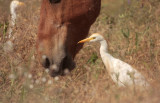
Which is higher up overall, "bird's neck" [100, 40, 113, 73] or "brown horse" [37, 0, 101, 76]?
"brown horse" [37, 0, 101, 76]

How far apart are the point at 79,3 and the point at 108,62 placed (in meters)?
0.89

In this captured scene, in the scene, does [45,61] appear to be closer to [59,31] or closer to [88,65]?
[59,31]

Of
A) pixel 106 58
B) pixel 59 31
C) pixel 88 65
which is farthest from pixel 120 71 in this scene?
pixel 88 65

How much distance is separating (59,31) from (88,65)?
4.21 feet

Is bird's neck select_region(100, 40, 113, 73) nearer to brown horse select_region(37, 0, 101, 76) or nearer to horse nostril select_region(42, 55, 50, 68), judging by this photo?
brown horse select_region(37, 0, 101, 76)

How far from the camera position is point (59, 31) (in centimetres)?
429

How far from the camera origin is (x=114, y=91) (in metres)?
3.16

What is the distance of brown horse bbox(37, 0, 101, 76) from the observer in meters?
4.23

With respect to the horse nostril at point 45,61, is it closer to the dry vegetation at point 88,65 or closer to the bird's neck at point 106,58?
the dry vegetation at point 88,65

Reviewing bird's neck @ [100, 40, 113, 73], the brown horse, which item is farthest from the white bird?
the brown horse

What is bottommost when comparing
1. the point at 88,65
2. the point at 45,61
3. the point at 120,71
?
the point at 88,65

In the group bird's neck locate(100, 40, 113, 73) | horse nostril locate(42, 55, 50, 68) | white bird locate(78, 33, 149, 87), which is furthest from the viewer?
bird's neck locate(100, 40, 113, 73)

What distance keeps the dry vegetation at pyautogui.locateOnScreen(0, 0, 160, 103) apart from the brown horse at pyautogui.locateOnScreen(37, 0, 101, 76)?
0.65 feet

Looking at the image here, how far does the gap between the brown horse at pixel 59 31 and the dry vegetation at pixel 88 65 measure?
199 millimetres
